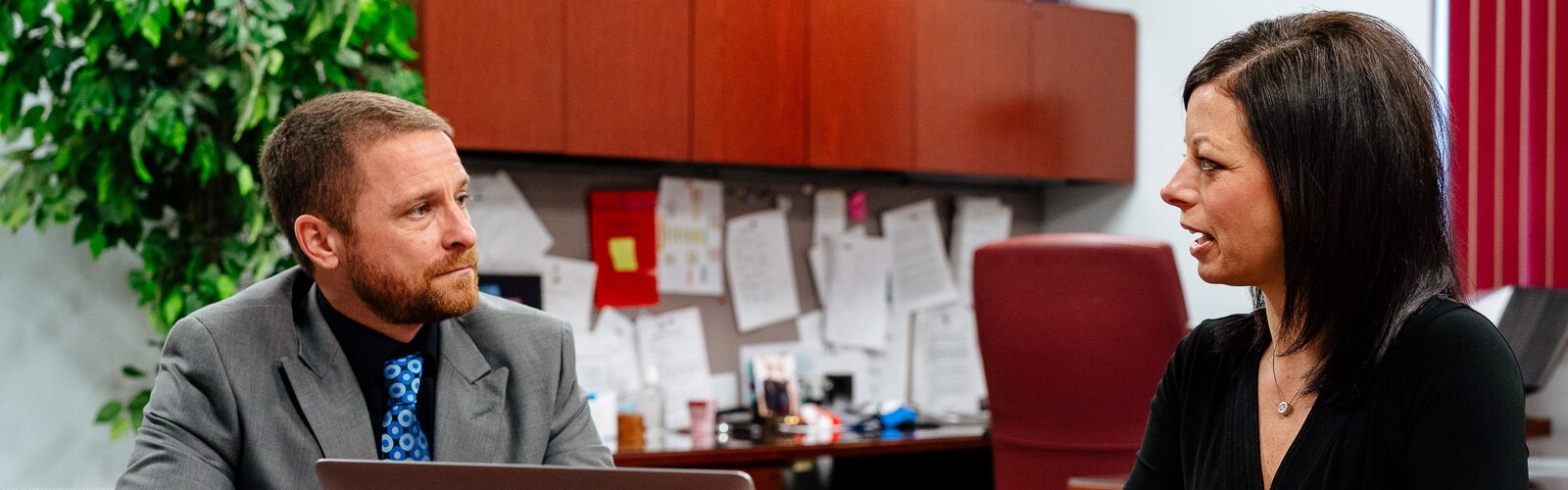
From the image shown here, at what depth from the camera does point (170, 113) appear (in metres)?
2.37

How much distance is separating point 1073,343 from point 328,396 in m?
1.83

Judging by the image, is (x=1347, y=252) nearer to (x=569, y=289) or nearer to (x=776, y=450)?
(x=776, y=450)

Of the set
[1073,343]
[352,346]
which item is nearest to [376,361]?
[352,346]

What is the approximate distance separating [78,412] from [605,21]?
4.70 ft

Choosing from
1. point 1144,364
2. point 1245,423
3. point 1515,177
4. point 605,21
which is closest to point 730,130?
point 605,21

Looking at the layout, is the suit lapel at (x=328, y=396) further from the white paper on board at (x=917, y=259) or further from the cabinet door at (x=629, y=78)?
the white paper on board at (x=917, y=259)

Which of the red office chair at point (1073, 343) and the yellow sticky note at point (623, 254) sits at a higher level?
the yellow sticky note at point (623, 254)

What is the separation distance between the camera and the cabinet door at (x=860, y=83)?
3531 millimetres

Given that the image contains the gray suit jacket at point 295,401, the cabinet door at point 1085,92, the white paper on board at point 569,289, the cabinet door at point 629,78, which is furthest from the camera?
the cabinet door at point 1085,92

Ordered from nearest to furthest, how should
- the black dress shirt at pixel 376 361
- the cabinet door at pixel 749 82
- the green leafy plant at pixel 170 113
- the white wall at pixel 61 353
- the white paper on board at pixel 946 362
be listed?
the black dress shirt at pixel 376 361, the green leafy plant at pixel 170 113, the white wall at pixel 61 353, the cabinet door at pixel 749 82, the white paper on board at pixel 946 362

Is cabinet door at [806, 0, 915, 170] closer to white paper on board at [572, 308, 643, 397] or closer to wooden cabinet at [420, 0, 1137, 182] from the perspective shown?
wooden cabinet at [420, 0, 1137, 182]

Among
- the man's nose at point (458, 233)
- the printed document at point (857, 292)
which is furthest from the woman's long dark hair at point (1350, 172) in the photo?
the printed document at point (857, 292)

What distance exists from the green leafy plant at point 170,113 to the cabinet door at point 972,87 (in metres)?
1.52

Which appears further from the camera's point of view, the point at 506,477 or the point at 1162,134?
the point at 1162,134
